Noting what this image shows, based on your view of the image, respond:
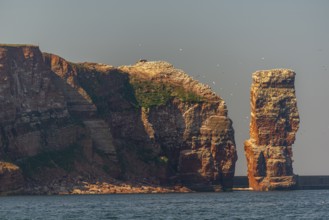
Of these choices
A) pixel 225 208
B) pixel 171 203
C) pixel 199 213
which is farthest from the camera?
pixel 171 203

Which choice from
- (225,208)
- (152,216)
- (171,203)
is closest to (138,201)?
(171,203)

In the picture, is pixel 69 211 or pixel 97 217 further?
pixel 69 211

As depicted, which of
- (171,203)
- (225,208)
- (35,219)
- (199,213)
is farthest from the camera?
(171,203)

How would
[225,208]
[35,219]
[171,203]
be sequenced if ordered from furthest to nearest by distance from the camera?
1. [171,203]
2. [225,208]
3. [35,219]

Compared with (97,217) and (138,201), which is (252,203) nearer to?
(138,201)

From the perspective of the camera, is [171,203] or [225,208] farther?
[171,203]

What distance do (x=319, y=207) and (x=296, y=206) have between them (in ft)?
11.6

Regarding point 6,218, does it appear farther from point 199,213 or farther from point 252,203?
point 252,203

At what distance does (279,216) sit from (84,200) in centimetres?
5015

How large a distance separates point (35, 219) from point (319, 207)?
2008 inches

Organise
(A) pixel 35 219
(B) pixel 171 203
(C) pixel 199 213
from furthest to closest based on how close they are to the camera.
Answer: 1. (B) pixel 171 203
2. (C) pixel 199 213
3. (A) pixel 35 219

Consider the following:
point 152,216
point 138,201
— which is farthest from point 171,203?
point 152,216

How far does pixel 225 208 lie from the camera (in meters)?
175

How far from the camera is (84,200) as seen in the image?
19600 cm
